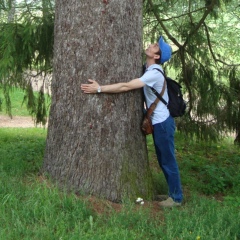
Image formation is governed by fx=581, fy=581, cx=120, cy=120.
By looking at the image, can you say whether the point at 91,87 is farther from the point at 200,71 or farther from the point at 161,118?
the point at 200,71

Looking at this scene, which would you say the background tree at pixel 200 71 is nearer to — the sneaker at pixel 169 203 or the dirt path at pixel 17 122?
the sneaker at pixel 169 203

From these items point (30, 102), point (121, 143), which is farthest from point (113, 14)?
point (30, 102)

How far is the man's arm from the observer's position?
563 centimetres

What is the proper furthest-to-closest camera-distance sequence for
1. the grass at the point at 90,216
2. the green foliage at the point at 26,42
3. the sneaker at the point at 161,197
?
the green foliage at the point at 26,42
the sneaker at the point at 161,197
the grass at the point at 90,216

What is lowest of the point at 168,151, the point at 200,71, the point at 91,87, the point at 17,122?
the point at 17,122

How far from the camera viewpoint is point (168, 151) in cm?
596

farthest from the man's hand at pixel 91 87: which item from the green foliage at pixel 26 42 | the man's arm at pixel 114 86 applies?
the green foliage at pixel 26 42

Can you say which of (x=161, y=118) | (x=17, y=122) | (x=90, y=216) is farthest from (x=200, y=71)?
(x=17, y=122)

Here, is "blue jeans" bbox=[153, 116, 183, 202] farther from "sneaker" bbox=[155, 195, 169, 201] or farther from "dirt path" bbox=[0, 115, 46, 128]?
"dirt path" bbox=[0, 115, 46, 128]

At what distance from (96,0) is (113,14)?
8.5 inches

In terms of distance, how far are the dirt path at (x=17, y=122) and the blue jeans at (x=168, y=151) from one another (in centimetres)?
985

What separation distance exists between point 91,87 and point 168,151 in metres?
1.06

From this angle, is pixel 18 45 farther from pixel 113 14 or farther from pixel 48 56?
pixel 113 14

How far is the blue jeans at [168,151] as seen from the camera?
19.4ft
